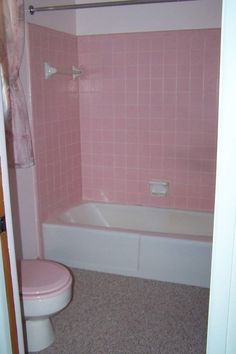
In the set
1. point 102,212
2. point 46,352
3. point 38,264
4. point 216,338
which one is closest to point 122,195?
point 102,212

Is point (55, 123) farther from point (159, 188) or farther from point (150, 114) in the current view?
point (159, 188)

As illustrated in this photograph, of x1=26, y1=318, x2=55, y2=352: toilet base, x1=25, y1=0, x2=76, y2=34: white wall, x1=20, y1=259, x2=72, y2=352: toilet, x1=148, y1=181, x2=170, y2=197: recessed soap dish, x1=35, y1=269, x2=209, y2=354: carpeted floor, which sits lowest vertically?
x1=35, y1=269, x2=209, y2=354: carpeted floor

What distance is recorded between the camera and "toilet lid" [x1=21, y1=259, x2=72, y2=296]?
6.49ft

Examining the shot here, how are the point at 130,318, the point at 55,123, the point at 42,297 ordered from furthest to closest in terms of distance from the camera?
the point at 55,123 → the point at 130,318 → the point at 42,297

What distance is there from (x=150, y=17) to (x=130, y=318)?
238 cm

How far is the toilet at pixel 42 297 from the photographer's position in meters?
1.96

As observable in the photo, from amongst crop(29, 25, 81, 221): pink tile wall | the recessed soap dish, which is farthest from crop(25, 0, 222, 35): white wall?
the recessed soap dish

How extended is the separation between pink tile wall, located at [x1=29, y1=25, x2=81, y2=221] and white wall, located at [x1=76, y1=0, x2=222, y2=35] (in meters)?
0.22

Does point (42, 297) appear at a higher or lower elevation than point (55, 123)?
lower

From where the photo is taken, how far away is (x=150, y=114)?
334cm

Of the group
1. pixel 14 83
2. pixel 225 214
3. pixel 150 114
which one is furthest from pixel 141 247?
pixel 225 214

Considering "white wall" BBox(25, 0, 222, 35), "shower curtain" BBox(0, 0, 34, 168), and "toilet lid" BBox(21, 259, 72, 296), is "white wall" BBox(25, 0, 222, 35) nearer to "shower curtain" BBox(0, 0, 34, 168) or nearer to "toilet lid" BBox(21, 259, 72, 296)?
"shower curtain" BBox(0, 0, 34, 168)

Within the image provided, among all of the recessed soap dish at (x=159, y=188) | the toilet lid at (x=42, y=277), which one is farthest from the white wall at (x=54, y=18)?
the toilet lid at (x=42, y=277)

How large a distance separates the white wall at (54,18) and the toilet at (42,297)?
1754 millimetres
